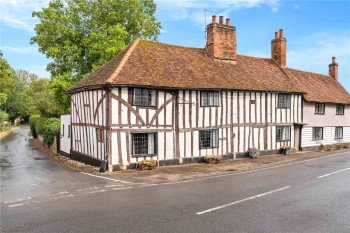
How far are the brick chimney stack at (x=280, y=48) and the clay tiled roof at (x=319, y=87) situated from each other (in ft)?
3.09

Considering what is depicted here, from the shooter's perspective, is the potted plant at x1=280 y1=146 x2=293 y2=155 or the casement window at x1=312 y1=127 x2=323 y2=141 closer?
the potted plant at x1=280 y1=146 x2=293 y2=155

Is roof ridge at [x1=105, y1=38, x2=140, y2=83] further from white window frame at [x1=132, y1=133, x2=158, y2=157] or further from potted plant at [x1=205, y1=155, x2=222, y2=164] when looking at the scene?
potted plant at [x1=205, y1=155, x2=222, y2=164]

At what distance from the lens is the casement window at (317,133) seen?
2830 cm

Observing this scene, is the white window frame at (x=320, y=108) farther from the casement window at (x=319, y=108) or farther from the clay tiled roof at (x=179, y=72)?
the clay tiled roof at (x=179, y=72)

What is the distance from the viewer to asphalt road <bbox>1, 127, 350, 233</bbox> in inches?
326

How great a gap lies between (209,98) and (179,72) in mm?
2640

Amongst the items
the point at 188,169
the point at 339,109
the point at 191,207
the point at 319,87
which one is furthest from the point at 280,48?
the point at 191,207

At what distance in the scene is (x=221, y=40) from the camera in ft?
78.6

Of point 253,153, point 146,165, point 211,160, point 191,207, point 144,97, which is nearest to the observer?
point 191,207

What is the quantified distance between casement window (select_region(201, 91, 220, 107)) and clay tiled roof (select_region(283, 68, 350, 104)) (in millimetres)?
10415

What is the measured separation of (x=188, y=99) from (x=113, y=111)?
4.99 metres

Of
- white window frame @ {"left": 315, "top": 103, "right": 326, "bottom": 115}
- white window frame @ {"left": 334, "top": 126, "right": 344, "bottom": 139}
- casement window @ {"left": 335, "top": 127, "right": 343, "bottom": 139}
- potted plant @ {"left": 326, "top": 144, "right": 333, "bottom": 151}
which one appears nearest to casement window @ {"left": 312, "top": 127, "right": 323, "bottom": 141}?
potted plant @ {"left": 326, "top": 144, "right": 333, "bottom": 151}

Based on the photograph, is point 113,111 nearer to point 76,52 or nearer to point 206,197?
point 206,197

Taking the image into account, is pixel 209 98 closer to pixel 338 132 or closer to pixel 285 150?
pixel 285 150
